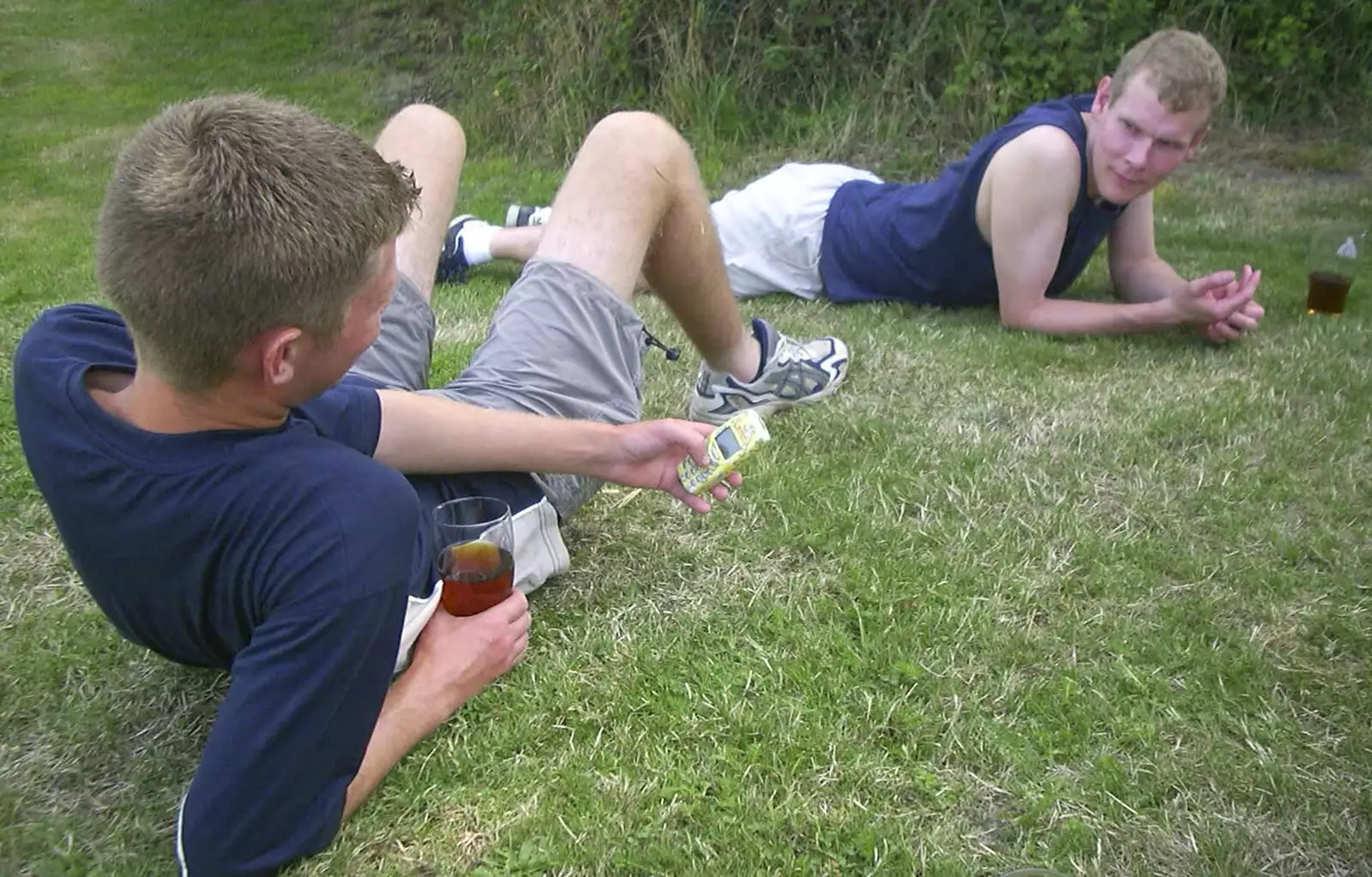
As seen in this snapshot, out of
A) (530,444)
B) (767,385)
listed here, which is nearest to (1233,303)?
(767,385)

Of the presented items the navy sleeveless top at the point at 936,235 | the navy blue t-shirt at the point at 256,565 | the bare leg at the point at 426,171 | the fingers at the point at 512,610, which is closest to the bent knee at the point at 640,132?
the bare leg at the point at 426,171

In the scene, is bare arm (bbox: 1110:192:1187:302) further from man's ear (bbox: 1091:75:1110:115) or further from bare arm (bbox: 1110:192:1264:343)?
man's ear (bbox: 1091:75:1110:115)

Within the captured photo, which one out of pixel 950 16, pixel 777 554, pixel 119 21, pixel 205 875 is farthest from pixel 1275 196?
pixel 119 21

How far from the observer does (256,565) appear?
1602 millimetres

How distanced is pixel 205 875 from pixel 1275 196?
18.8ft

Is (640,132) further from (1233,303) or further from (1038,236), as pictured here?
(1233,303)

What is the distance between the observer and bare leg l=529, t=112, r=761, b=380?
2643mm

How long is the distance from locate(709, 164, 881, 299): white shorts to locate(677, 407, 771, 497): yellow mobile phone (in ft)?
7.90

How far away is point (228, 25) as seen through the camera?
10594 mm

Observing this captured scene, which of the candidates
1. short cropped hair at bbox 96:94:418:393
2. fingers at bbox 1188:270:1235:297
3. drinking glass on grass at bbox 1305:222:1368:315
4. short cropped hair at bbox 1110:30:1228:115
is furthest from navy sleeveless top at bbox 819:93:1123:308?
short cropped hair at bbox 96:94:418:393

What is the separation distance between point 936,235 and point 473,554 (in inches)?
104

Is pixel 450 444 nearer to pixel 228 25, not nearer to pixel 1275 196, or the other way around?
pixel 1275 196

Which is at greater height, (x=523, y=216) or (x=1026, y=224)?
(x=1026, y=224)

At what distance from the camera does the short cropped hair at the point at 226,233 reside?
1460 millimetres
